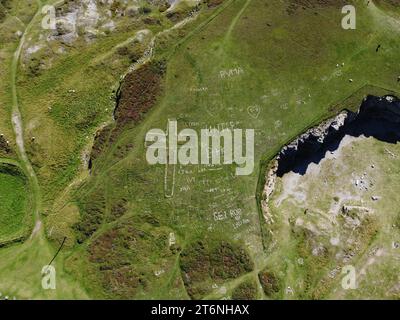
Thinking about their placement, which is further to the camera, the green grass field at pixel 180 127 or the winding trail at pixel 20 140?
the winding trail at pixel 20 140

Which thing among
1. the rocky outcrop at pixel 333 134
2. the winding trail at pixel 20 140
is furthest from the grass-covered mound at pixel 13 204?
the rocky outcrop at pixel 333 134

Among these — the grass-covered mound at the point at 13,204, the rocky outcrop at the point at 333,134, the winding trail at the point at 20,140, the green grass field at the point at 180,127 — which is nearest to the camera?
the green grass field at the point at 180,127

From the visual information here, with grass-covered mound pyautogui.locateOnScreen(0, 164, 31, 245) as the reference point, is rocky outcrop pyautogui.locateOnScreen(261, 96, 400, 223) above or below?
below

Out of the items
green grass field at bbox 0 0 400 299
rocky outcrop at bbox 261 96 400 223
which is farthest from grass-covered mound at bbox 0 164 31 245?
rocky outcrop at bbox 261 96 400 223

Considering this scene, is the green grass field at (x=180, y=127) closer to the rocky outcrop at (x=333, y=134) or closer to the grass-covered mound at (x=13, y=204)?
the rocky outcrop at (x=333, y=134)

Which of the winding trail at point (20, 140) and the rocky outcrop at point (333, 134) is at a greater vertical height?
the winding trail at point (20, 140)

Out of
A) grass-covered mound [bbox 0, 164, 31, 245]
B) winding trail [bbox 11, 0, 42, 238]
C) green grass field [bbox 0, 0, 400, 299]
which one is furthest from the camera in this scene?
winding trail [bbox 11, 0, 42, 238]

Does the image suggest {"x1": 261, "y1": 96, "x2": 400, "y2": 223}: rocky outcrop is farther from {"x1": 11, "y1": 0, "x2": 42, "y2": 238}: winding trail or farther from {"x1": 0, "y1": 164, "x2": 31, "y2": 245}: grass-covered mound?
{"x1": 0, "y1": 164, "x2": 31, "y2": 245}: grass-covered mound

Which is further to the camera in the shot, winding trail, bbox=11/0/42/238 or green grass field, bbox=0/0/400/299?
winding trail, bbox=11/0/42/238

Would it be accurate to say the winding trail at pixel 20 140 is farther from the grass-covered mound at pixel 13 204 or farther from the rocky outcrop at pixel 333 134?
the rocky outcrop at pixel 333 134

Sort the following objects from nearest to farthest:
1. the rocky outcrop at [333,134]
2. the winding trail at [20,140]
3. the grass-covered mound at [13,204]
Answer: the grass-covered mound at [13,204]
the winding trail at [20,140]
the rocky outcrop at [333,134]

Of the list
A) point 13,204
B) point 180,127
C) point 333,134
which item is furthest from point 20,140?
point 333,134

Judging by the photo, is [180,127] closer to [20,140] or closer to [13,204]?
[20,140]
